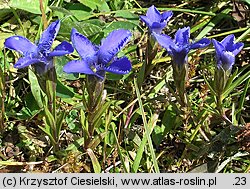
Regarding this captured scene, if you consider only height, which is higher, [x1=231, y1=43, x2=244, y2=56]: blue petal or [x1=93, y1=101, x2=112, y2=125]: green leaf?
[x1=231, y1=43, x2=244, y2=56]: blue petal

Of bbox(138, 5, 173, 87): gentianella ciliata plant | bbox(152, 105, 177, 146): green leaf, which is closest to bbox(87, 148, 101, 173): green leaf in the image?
bbox(152, 105, 177, 146): green leaf

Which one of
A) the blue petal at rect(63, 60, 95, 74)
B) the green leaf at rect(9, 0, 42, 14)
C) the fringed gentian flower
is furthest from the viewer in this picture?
the green leaf at rect(9, 0, 42, 14)

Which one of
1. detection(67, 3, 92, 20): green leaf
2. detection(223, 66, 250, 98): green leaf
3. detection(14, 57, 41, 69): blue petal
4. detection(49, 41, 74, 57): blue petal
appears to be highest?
detection(67, 3, 92, 20): green leaf

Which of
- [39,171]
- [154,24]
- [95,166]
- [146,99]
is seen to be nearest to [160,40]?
[154,24]

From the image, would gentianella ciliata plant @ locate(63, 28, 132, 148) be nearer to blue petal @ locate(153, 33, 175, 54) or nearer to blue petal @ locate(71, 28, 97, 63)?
Answer: blue petal @ locate(71, 28, 97, 63)

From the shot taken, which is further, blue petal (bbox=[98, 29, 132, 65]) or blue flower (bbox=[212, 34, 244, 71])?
Answer: blue flower (bbox=[212, 34, 244, 71])

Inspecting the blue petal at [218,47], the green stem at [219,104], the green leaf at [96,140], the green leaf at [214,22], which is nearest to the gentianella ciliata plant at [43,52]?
the green leaf at [96,140]

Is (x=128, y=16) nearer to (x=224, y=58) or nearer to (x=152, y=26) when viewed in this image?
(x=152, y=26)
